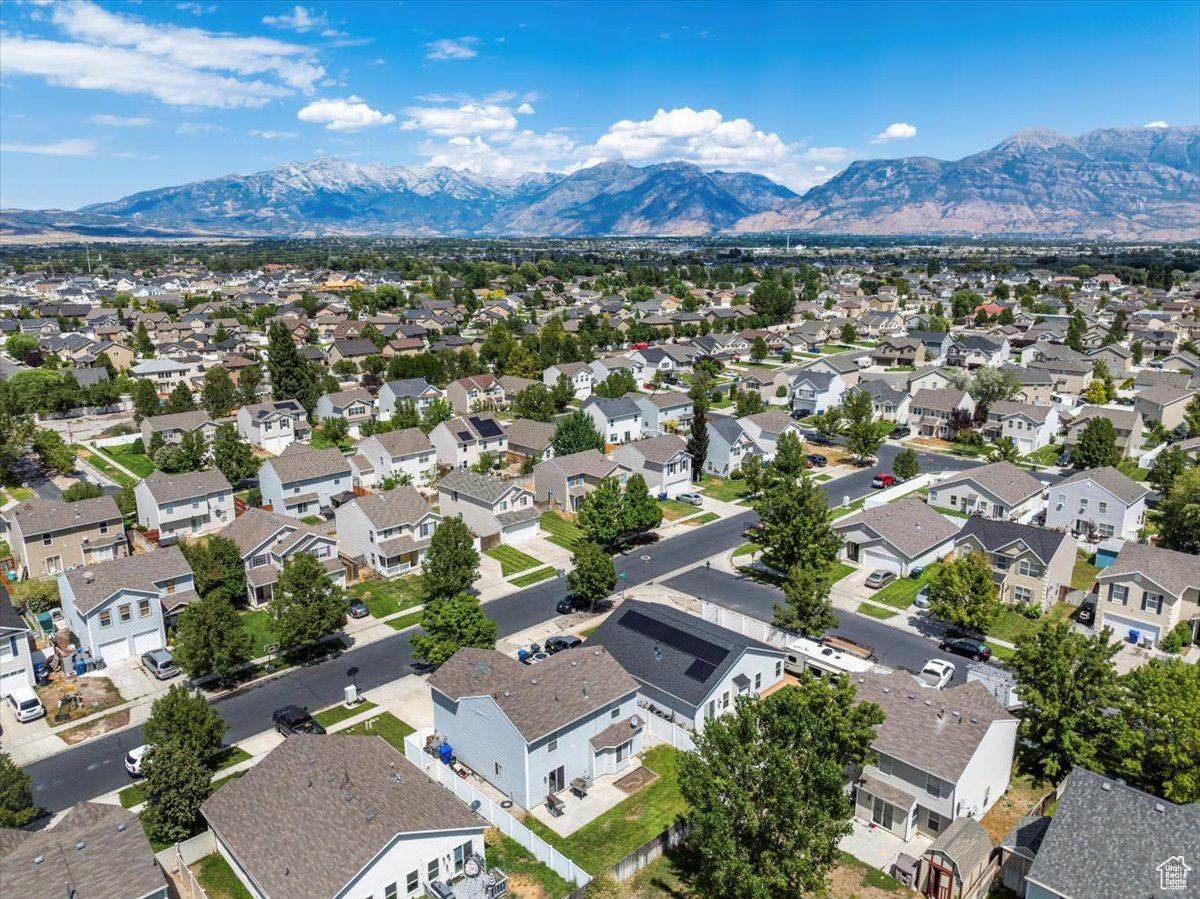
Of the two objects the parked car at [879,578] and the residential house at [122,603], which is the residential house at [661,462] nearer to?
the parked car at [879,578]

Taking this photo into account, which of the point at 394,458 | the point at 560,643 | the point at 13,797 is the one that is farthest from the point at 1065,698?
the point at 394,458

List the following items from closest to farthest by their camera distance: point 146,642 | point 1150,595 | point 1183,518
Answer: point 1150,595 < point 146,642 < point 1183,518

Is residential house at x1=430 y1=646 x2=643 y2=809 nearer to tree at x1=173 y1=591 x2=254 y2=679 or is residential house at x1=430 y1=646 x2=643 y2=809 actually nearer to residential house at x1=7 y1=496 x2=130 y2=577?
tree at x1=173 y1=591 x2=254 y2=679

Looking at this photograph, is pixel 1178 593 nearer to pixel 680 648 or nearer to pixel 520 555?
pixel 680 648

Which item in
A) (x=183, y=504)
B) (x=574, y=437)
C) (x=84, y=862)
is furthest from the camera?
(x=574, y=437)

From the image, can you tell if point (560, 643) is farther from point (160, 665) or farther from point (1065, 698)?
point (1065, 698)
